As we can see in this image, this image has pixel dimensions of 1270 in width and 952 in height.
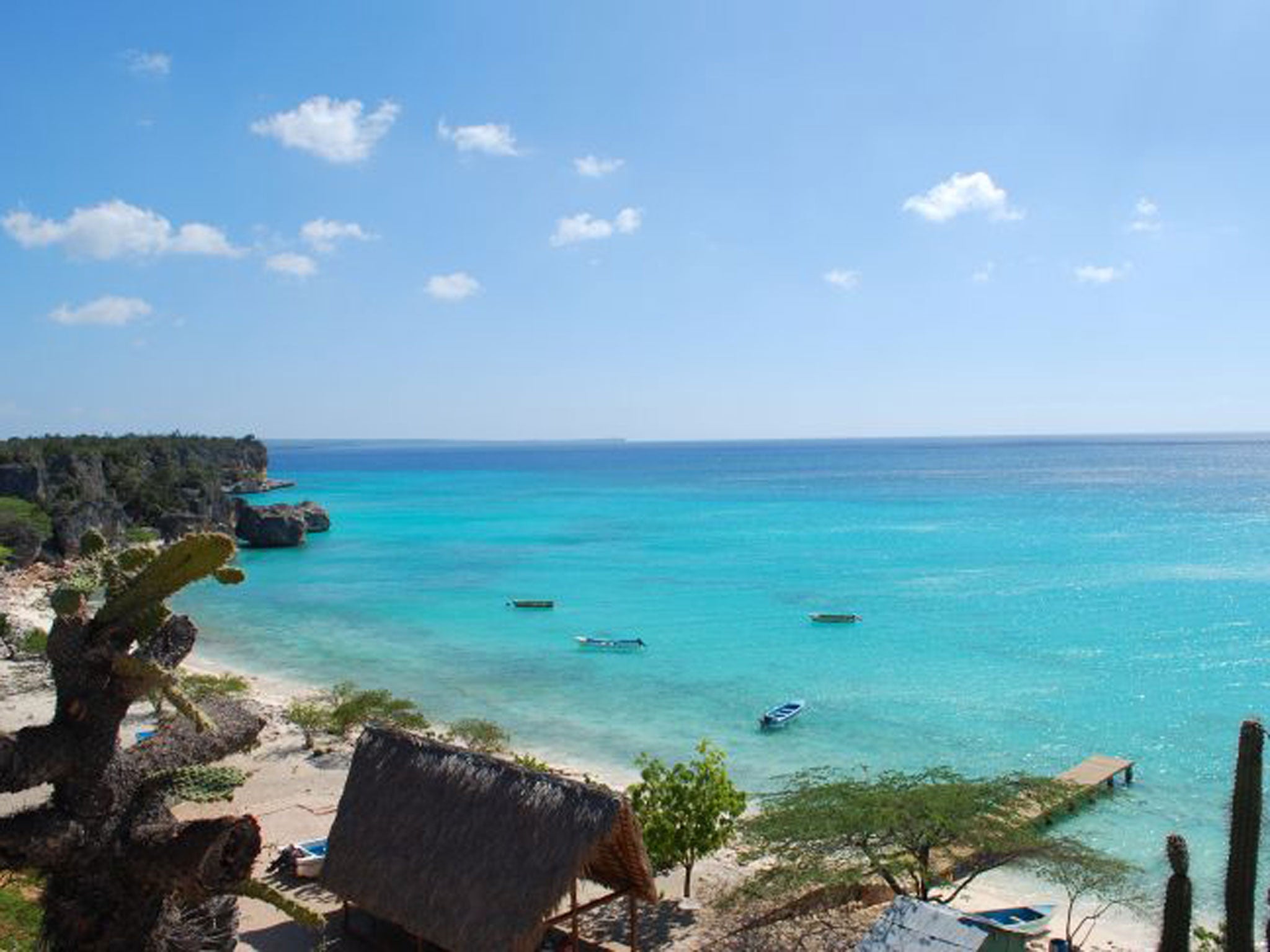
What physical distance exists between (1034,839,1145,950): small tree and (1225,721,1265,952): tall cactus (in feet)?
12.1

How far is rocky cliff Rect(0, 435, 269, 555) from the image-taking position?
64.1 m

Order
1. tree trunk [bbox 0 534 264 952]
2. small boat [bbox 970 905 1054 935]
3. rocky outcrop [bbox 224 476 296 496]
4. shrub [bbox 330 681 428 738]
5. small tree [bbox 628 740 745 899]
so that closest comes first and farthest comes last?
tree trunk [bbox 0 534 264 952] < small tree [bbox 628 740 745 899] < small boat [bbox 970 905 1054 935] < shrub [bbox 330 681 428 738] < rocky outcrop [bbox 224 476 296 496]

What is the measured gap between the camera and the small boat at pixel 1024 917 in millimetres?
16344

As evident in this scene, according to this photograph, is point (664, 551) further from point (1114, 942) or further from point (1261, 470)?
point (1261, 470)

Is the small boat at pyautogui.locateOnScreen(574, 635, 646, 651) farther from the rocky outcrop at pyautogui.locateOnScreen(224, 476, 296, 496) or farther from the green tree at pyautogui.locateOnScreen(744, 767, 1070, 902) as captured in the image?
the rocky outcrop at pyautogui.locateOnScreen(224, 476, 296, 496)

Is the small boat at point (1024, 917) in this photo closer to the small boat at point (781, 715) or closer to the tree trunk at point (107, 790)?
the small boat at point (781, 715)

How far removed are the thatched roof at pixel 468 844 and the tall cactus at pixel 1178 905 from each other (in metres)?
6.28

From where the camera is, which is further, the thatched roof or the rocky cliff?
the rocky cliff

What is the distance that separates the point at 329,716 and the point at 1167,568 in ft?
166

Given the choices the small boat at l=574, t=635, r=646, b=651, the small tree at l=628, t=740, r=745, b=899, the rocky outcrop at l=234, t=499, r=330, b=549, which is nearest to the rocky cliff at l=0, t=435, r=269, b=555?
the rocky outcrop at l=234, t=499, r=330, b=549

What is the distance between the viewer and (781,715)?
3034 cm

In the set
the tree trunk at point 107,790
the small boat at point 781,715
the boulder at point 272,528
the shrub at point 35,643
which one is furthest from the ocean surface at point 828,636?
the tree trunk at point 107,790

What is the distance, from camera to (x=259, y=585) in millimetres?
57750

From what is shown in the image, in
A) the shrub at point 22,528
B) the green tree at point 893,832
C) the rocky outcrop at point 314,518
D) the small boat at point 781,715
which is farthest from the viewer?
the rocky outcrop at point 314,518
